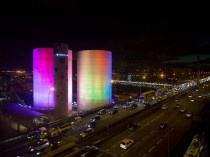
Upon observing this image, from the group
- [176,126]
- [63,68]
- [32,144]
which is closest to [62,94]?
[63,68]

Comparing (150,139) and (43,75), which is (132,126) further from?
(43,75)

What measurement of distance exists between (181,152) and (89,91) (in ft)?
104

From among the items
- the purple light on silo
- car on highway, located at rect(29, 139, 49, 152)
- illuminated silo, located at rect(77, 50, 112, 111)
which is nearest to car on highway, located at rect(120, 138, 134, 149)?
car on highway, located at rect(29, 139, 49, 152)

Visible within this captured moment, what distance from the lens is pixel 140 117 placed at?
33.9 m

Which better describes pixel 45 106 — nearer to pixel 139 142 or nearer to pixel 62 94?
pixel 62 94

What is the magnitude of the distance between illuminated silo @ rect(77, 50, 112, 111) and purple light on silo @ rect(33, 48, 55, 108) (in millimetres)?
8316

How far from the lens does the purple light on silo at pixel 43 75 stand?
48.4 metres

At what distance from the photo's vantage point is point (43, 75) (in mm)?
49094

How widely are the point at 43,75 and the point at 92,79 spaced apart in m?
14.0

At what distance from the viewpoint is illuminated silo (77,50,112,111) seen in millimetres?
47906

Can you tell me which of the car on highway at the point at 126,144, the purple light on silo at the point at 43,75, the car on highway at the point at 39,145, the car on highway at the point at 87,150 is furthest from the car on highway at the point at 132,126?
the purple light on silo at the point at 43,75

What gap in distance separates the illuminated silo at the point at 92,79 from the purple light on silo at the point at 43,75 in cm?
832

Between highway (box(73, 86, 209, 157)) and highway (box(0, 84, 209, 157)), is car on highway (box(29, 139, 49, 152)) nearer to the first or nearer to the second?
highway (box(0, 84, 209, 157))

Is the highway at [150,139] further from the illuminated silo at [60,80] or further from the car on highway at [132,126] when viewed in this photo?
the illuminated silo at [60,80]
